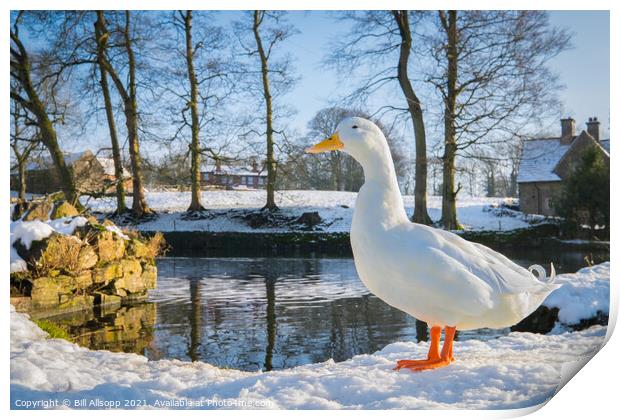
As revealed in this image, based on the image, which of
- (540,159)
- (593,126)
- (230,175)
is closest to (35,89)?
(230,175)

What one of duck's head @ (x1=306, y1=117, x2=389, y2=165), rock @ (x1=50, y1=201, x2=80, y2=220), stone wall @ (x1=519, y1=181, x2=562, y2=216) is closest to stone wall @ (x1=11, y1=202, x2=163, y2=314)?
rock @ (x1=50, y1=201, x2=80, y2=220)

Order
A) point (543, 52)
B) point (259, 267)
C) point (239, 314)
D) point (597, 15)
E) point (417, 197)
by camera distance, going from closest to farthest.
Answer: point (597, 15), point (543, 52), point (417, 197), point (239, 314), point (259, 267)

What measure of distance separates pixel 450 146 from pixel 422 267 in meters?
1.44

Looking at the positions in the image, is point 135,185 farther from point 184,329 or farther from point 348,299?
point 348,299

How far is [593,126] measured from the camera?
2820 mm

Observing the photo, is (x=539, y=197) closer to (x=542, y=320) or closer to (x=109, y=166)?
(x=542, y=320)

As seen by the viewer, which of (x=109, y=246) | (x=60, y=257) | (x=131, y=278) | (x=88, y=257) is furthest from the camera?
(x=131, y=278)

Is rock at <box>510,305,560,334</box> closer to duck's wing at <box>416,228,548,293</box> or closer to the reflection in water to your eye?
duck's wing at <box>416,228,548,293</box>

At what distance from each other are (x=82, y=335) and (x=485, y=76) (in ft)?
9.50

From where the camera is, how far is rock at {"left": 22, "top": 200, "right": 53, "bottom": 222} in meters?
3.43

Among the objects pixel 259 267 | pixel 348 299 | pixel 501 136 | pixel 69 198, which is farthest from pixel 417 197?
pixel 69 198

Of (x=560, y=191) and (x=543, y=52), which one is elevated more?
(x=543, y=52)

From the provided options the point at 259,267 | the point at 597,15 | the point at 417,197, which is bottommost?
the point at 259,267

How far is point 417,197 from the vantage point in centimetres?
317
